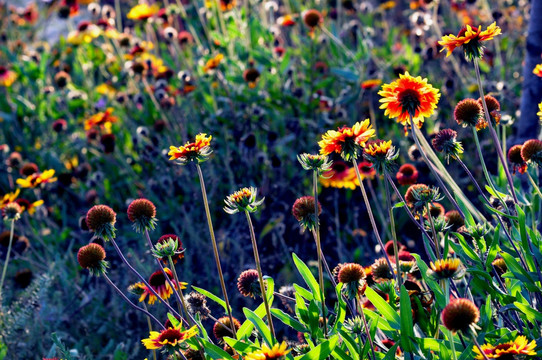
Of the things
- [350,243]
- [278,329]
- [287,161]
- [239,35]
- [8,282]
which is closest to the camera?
[278,329]

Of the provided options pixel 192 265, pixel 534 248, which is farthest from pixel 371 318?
pixel 192 265

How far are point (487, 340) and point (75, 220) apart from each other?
3040 millimetres

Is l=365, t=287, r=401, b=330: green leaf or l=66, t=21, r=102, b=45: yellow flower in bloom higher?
l=66, t=21, r=102, b=45: yellow flower in bloom

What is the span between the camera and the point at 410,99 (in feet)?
5.33

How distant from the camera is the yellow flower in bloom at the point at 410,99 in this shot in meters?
1.63

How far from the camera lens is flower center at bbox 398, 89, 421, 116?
162 centimetres

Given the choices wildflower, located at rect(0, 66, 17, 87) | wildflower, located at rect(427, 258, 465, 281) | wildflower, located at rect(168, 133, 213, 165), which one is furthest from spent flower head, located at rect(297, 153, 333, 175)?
wildflower, located at rect(0, 66, 17, 87)

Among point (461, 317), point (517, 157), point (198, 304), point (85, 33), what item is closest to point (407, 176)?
point (517, 157)

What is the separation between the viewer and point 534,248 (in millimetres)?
1758

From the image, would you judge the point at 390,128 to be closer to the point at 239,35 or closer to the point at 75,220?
the point at 239,35

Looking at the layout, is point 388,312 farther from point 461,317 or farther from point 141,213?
point 141,213

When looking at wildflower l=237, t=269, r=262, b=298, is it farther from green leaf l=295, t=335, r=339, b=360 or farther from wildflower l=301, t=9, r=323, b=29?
wildflower l=301, t=9, r=323, b=29

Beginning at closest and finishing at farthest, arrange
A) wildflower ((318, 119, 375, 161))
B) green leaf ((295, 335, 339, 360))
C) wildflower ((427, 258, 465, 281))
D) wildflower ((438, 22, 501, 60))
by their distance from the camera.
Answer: wildflower ((427, 258, 465, 281)) < green leaf ((295, 335, 339, 360)) < wildflower ((318, 119, 375, 161)) < wildflower ((438, 22, 501, 60))

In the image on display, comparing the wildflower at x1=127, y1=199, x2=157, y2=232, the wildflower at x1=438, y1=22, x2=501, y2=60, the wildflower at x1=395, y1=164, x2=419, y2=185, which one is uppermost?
the wildflower at x1=438, y1=22, x2=501, y2=60
